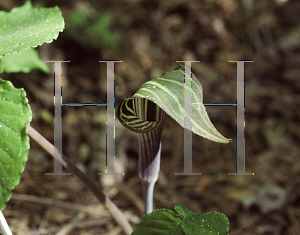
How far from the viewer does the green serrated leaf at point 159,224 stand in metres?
0.66

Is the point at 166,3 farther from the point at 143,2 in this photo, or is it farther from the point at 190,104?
the point at 190,104

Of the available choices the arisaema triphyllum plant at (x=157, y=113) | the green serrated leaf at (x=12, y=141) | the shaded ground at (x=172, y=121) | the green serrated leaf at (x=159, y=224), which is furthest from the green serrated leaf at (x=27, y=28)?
the shaded ground at (x=172, y=121)

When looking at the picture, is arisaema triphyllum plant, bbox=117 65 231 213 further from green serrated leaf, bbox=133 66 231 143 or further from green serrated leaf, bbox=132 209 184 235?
green serrated leaf, bbox=132 209 184 235

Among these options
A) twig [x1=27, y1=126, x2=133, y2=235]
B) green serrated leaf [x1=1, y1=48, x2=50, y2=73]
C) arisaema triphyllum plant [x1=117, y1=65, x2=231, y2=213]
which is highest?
green serrated leaf [x1=1, y1=48, x2=50, y2=73]

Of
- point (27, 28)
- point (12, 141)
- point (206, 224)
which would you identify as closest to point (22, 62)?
point (27, 28)

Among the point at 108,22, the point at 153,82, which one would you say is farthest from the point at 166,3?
the point at 153,82

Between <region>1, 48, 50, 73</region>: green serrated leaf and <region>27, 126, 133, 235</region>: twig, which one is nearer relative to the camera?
<region>27, 126, 133, 235</region>: twig

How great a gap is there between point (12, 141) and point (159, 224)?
38cm

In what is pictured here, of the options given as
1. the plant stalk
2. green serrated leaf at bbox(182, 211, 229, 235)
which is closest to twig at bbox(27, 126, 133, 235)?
the plant stalk

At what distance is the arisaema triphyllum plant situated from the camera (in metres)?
0.49

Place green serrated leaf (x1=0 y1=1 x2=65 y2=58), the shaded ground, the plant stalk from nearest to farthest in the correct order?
green serrated leaf (x1=0 y1=1 x2=65 y2=58)
the plant stalk
the shaded ground

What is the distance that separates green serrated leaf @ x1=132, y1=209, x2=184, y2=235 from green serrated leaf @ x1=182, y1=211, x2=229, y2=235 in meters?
0.02

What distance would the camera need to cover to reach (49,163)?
5.35 feet

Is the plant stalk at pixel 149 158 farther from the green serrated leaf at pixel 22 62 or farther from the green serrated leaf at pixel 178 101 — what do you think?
the green serrated leaf at pixel 22 62
